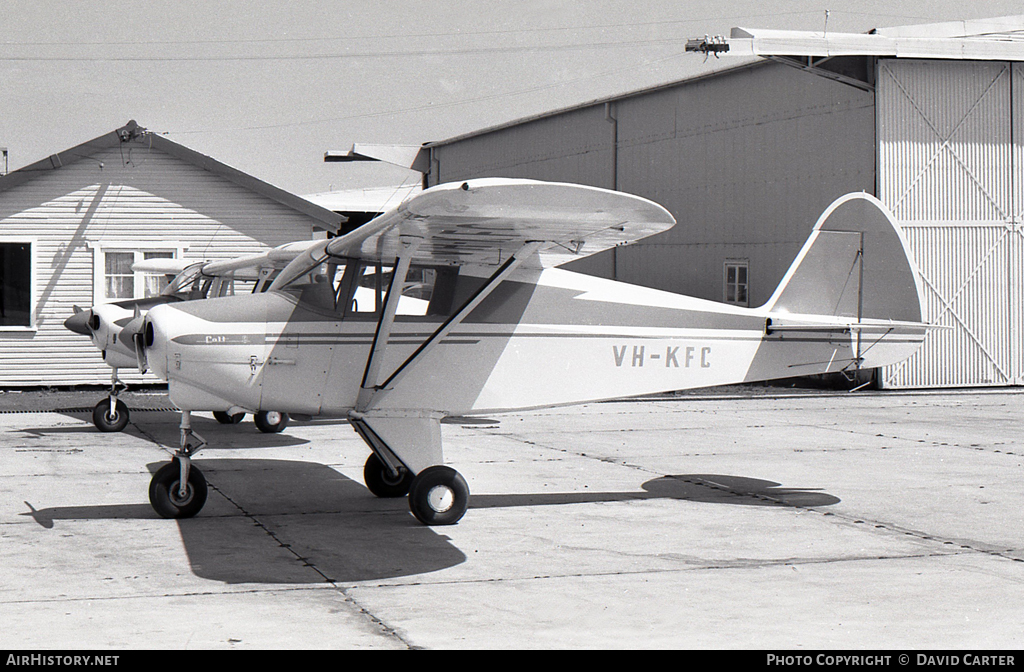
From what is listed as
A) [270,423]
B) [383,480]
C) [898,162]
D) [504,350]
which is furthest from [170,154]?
[504,350]

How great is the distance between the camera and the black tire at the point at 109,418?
1390 centimetres

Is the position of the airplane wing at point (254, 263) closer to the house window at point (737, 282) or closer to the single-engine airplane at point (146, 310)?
the single-engine airplane at point (146, 310)

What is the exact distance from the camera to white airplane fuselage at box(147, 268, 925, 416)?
809cm

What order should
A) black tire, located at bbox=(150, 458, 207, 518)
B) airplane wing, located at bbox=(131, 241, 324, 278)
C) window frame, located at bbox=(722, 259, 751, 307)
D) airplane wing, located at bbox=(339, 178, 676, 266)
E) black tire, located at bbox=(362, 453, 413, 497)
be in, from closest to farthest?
airplane wing, located at bbox=(339, 178, 676, 266), black tire, located at bbox=(150, 458, 207, 518), black tire, located at bbox=(362, 453, 413, 497), airplane wing, located at bbox=(131, 241, 324, 278), window frame, located at bbox=(722, 259, 751, 307)

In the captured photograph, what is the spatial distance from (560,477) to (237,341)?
3664 mm

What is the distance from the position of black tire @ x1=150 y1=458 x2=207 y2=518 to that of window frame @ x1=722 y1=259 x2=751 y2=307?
16.2 m

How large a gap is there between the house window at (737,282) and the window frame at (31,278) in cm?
1363

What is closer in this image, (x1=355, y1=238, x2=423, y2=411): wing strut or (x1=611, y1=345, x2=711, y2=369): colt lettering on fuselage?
(x1=355, y1=238, x2=423, y2=411): wing strut

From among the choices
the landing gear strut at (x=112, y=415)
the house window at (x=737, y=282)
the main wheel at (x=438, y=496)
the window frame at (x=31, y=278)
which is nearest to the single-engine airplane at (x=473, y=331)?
the main wheel at (x=438, y=496)

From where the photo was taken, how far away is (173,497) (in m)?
8.22

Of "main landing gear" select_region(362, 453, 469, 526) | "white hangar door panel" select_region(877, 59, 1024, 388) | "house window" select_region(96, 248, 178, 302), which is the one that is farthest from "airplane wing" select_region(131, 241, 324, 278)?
"white hangar door panel" select_region(877, 59, 1024, 388)

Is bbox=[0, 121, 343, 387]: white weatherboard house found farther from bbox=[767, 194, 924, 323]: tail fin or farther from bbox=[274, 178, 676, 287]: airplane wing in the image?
bbox=[767, 194, 924, 323]: tail fin

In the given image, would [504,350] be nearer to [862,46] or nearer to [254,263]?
[254,263]
